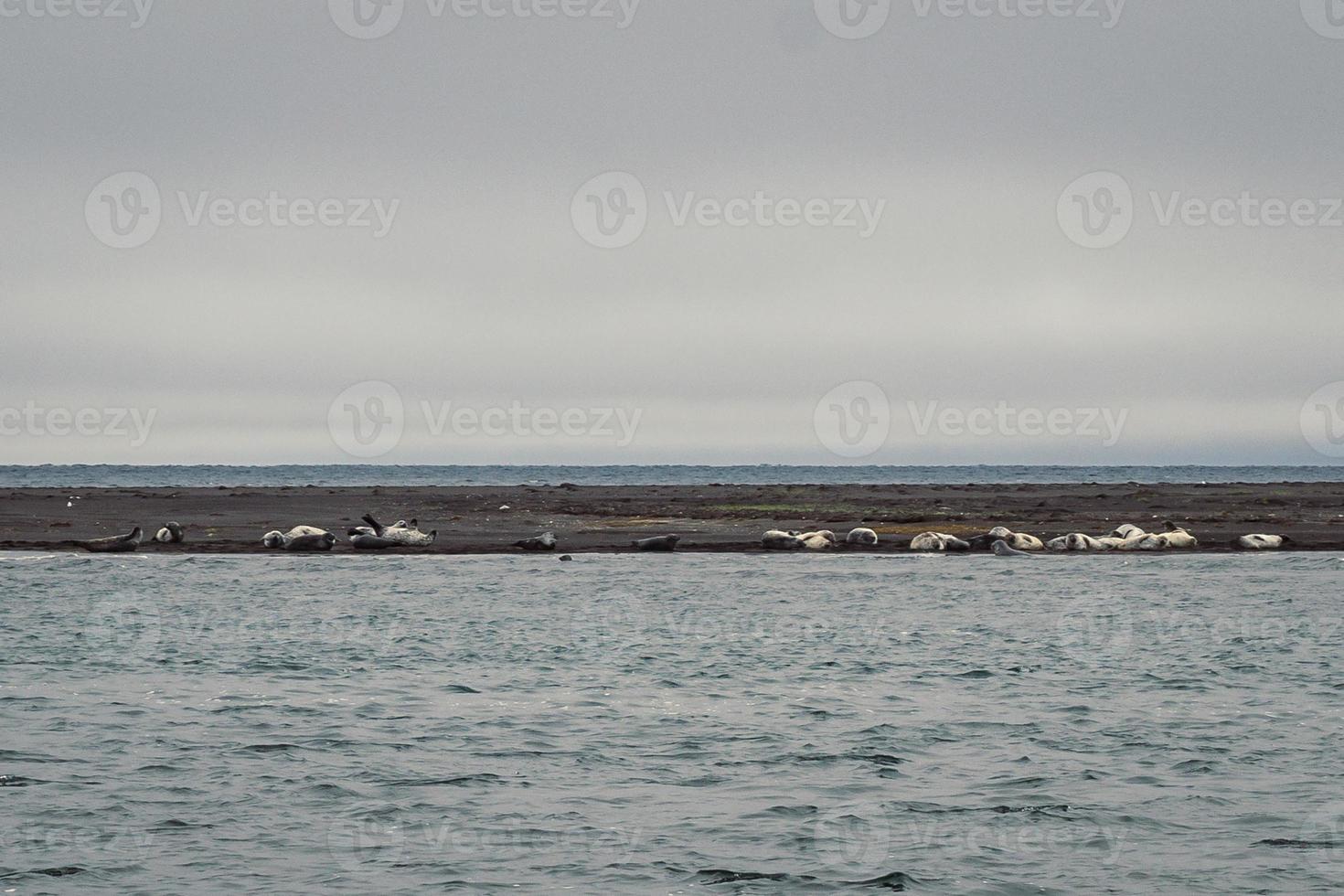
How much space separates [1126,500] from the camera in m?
59.5

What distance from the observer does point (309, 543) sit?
39250 mm

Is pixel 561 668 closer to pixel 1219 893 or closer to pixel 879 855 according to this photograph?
pixel 879 855

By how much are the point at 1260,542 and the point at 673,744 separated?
29021mm

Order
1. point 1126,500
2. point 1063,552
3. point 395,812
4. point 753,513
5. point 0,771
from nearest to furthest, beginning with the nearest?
point 395,812
point 0,771
point 1063,552
point 753,513
point 1126,500

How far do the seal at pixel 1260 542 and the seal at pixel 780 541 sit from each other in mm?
11799

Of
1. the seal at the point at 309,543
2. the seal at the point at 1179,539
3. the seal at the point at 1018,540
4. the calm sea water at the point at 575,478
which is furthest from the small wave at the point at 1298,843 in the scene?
the calm sea water at the point at 575,478

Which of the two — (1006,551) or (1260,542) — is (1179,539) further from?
(1006,551)

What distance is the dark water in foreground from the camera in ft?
34.4

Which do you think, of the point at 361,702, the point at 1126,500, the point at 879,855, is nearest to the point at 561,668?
the point at 361,702

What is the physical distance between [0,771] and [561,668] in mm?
7911

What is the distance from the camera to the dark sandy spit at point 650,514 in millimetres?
41844

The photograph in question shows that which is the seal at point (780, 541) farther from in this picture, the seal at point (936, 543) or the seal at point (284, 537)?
the seal at point (284, 537)

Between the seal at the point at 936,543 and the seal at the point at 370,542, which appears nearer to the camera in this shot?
the seal at the point at 936,543

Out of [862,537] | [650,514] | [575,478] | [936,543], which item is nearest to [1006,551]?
[936,543]
